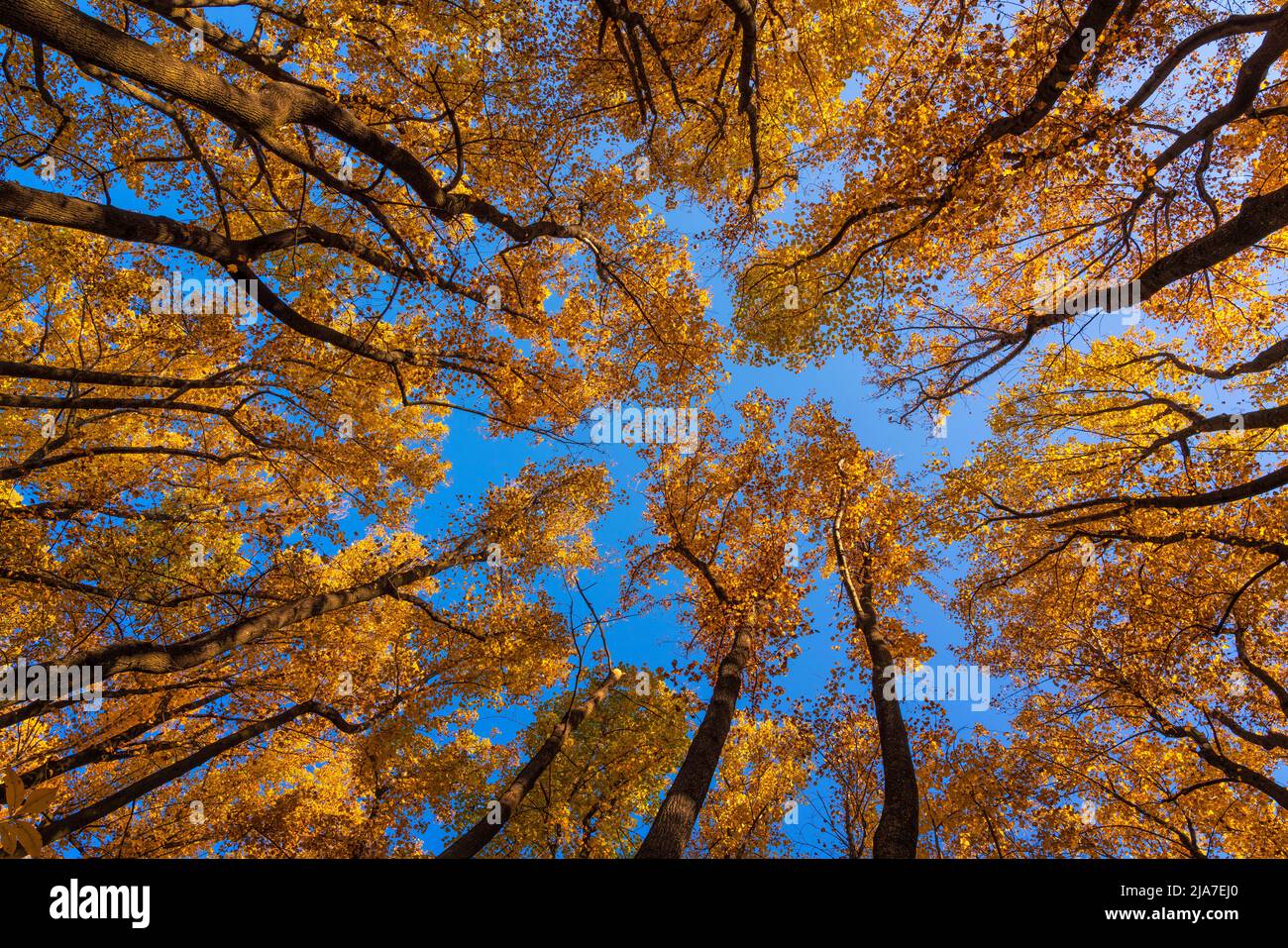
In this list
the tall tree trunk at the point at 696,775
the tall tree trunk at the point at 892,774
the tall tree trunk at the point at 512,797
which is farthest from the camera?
the tall tree trunk at the point at 512,797

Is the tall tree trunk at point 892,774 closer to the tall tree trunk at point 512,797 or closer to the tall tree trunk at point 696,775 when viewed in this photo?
the tall tree trunk at point 696,775

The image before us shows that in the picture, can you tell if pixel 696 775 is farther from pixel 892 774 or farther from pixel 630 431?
pixel 630 431

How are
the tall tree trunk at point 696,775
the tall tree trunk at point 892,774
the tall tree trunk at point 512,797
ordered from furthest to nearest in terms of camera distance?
the tall tree trunk at point 512,797, the tall tree trunk at point 696,775, the tall tree trunk at point 892,774

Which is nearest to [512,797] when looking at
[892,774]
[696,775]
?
[696,775]

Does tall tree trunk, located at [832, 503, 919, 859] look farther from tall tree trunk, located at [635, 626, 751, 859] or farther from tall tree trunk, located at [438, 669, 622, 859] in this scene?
tall tree trunk, located at [438, 669, 622, 859]

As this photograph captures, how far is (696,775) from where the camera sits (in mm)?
7449

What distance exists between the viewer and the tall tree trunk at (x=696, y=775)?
6.47 meters

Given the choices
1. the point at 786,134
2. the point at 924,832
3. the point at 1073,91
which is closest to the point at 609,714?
the point at 924,832

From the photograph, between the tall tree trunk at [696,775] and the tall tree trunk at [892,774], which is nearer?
the tall tree trunk at [892,774]

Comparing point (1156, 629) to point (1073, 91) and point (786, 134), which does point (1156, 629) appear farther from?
point (786, 134)

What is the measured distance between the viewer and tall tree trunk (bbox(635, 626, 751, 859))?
6473 mm

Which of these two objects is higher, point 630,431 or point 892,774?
point 630,431

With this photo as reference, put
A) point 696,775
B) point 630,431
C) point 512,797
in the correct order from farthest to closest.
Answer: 1. point 630,431
2. point 512,797
3. point 696,775
